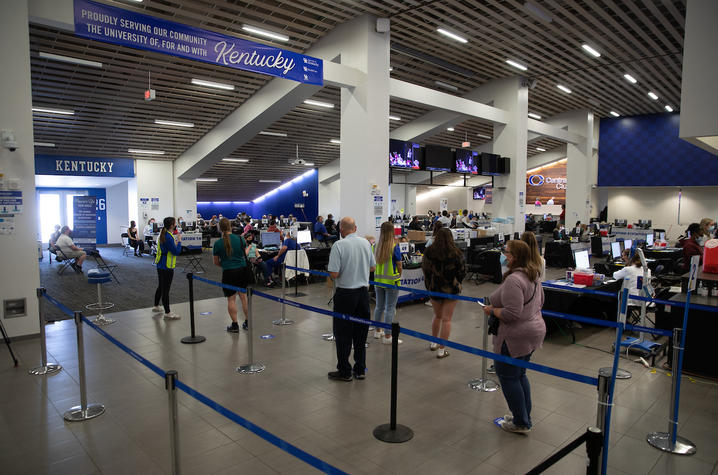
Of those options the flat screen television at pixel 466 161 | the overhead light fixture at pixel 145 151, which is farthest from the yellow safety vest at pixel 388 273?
the overhead light fixture at pixel 145 151

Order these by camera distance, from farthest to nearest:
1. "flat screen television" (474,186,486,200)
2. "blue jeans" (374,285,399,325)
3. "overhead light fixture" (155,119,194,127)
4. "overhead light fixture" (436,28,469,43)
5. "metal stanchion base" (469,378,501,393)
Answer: "flat screen television" (474,186,486,200) → "overhead light fixture" (155,119,194,127) → "overhead light fixture" (436,28,469,43) → "blue jeans" (374,285,399,325) → "metal stanchion base" (469,378,501,393)

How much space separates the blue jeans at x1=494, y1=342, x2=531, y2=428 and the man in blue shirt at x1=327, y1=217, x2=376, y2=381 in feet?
4.78

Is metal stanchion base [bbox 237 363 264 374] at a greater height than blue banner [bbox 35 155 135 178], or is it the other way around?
blue banner [bbox 35 155 135 178]

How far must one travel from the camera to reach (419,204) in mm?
31891

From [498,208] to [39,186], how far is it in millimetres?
18171

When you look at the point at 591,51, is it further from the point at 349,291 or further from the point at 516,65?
the point at 349,291

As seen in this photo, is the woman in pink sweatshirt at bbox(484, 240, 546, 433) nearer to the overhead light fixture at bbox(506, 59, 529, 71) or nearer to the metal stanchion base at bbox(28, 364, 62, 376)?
the metal stanchion base at bbox(28, 364, 62, 376)

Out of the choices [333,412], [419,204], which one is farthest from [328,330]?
[419,204]

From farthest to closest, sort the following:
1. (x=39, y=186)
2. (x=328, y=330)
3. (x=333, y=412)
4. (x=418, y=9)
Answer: (x=39, y=186) < (x=418, y=9) < (x=328, y=330) < (x=333, y=412)

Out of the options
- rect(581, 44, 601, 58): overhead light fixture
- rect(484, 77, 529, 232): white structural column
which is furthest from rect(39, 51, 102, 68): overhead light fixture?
rect(581, 44, 601, 58): overhead light fixture

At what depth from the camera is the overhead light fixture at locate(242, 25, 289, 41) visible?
8742mm

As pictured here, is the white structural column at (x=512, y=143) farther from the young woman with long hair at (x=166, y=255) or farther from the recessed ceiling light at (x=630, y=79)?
the young woman with long hair at (x=166, y=255)

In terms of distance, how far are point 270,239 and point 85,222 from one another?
4.67 meters

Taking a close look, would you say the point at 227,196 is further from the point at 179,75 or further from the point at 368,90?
the point at 368,90
